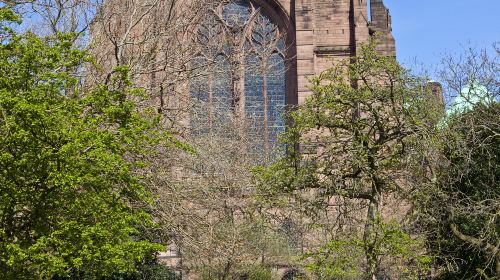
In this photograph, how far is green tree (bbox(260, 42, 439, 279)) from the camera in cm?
1372

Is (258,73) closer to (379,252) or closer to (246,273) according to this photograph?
(246,273)

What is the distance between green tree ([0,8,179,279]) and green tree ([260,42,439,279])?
3.51m

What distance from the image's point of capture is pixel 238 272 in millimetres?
20500

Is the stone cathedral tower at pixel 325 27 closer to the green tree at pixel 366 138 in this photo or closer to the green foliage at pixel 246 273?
the green foliage at pixel 246 273

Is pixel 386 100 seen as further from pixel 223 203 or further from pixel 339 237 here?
pixel 223 203

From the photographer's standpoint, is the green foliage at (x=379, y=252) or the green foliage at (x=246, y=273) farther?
the green foliage at (x=246, y=273)

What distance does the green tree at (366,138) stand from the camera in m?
13.7

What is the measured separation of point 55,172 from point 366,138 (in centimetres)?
576

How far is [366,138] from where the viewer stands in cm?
1391

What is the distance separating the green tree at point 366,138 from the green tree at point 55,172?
3.51m

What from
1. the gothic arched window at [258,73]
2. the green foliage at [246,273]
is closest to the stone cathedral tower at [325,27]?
the gothic arched window at [258,73]

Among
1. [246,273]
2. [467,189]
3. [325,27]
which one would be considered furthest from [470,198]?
[325,27]

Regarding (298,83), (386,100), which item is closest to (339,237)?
(386,100)

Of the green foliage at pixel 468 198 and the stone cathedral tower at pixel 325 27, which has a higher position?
the stone cathedral tower at pixel 325 27
